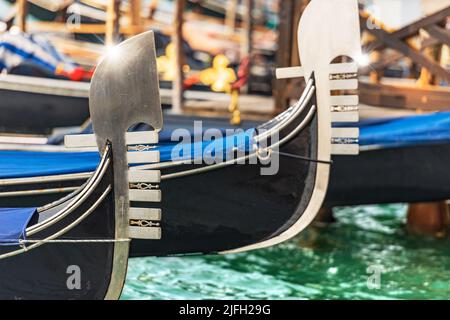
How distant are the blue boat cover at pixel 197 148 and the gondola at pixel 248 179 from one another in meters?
0.02

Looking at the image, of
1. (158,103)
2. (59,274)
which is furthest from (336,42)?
(59,274)

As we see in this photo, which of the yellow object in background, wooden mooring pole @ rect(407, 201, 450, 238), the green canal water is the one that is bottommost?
the green canal water

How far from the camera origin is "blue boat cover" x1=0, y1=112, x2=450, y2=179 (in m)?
4.52

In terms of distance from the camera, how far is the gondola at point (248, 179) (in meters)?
4.02

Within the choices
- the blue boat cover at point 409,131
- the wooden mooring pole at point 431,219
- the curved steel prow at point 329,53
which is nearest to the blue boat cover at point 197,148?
the blue boat cover at point 409,131

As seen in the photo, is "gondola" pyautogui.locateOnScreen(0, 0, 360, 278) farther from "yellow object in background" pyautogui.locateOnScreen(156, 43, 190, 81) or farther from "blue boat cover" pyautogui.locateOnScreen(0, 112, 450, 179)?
"yellow object in background" pyautogui.locateOnScreen(156, 43, 190, 81)

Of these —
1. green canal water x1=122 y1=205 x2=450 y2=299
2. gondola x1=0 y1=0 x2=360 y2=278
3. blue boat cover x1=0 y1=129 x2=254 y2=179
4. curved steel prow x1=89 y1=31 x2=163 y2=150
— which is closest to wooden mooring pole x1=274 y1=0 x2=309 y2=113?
green canal water x1=122 y1=205 x2=450 y2=299

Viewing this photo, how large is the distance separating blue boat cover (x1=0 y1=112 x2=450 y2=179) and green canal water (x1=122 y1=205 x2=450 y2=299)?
1.10 m

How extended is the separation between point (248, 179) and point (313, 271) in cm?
184

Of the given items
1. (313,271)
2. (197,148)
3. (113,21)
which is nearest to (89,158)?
(197,148)

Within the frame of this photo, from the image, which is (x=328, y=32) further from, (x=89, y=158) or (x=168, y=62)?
(x=168, y=62)
